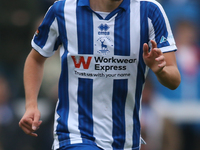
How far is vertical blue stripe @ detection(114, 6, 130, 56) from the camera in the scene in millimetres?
3127

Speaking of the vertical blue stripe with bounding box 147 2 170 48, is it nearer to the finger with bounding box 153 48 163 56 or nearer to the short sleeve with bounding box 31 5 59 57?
the finger with bounding box 153 48 163 56

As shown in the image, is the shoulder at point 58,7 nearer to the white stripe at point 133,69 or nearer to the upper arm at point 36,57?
the upper arm at point 36,57

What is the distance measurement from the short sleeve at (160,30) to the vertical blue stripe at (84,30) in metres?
0.46

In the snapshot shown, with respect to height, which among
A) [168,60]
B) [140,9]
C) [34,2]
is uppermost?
[34,2]

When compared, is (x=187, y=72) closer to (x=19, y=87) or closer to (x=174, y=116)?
(x=174, y=116)

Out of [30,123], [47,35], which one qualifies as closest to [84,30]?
[47,35]

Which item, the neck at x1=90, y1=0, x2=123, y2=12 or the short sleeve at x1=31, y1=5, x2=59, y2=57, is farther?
the short sleeve at x1=31, y1=5, x2=59, y2=57

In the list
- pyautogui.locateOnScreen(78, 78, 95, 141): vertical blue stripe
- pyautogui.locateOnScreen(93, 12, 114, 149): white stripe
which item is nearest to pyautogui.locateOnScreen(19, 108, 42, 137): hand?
pyautogui.locateOnScreen(78, 78, 95, 141): vertical blue stripe

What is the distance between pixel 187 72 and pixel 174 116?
2.20 ft

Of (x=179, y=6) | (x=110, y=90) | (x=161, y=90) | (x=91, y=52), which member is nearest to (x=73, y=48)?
(x=91, y=52)

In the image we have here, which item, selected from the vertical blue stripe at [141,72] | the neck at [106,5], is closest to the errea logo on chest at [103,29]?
the neck at [106,5]

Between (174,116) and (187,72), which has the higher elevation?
(187,72)

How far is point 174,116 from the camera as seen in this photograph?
6059mm

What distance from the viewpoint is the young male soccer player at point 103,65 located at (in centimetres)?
312
